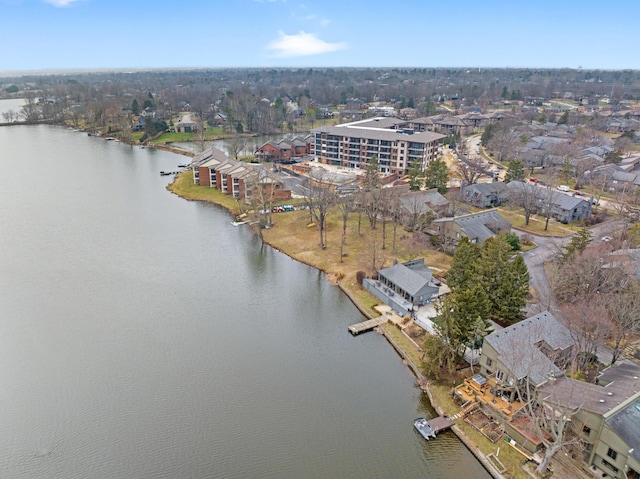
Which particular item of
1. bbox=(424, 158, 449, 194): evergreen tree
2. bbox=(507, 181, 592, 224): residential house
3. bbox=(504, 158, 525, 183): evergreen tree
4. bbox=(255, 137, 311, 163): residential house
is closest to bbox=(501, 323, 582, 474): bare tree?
bbox=(507, 181, 592, 224): residential house

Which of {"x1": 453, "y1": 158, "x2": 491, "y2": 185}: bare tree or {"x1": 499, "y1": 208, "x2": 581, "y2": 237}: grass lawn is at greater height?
{"x1": 453, "y1": 158, "x2": 491, "y2": 185}: bare tree

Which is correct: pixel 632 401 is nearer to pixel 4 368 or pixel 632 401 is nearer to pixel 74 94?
pixel 4 368

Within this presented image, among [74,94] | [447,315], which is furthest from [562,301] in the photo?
[74,94]

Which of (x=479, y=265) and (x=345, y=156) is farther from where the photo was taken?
(x=345, y=156)

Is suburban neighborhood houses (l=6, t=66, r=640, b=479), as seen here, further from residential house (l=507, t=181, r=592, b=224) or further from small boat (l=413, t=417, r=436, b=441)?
small boat (l=413, t=417, r=436, b=441)

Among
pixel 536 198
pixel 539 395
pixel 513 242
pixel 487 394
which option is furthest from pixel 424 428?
pixel 536 198

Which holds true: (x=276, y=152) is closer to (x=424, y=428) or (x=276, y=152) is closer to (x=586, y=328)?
(x=586, y=328)
